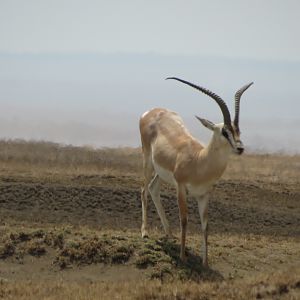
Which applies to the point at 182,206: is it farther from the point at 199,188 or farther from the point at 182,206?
the point at 199,188

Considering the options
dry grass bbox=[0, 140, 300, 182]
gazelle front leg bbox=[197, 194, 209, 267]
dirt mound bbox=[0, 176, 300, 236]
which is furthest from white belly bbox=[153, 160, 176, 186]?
dry grass bbox=[0, 140, 300, 182]

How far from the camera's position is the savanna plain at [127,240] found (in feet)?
38.1

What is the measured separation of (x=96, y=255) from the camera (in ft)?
44.5

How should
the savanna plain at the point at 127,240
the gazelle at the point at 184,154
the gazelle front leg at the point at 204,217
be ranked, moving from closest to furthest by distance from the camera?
the savanna plain at the point at 127,240 → the gazelle at the point at 184,154 → the gazelle front leg at the point at 204,217

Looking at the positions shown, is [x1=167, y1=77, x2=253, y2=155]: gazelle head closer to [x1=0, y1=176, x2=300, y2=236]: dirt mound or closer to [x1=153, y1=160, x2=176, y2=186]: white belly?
[x1=153, y1=160, x2=176, y2=186]: white belly

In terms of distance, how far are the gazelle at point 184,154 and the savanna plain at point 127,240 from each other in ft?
2.96

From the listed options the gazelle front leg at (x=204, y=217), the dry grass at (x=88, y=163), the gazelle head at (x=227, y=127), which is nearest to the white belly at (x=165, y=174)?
the gazelle front leg at (x=204, y=217)

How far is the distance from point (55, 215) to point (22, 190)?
2.50 meters

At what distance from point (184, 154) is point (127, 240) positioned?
2.34 m

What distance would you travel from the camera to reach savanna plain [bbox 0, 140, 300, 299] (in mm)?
11609

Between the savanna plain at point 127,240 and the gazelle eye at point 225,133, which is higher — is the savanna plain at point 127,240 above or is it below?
below

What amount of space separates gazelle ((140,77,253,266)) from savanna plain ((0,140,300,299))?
0.90m

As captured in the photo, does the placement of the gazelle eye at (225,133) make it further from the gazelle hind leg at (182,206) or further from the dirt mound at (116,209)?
the dirt mound at (116,209)

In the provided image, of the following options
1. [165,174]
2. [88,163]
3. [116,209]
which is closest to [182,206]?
[165,174]
